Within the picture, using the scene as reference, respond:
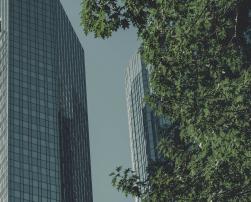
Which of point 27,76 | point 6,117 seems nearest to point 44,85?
point 27,76

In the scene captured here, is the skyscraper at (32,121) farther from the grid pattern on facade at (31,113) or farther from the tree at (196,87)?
the tree at (196,87)

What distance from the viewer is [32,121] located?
17538 centimetres

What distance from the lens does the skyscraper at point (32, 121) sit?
164 m

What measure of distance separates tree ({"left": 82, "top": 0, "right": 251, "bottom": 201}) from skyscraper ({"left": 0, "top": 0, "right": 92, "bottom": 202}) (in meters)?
136

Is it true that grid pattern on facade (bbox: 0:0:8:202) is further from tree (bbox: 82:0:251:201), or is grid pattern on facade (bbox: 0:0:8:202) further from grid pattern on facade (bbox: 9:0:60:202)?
tree (bbox: 82:0:251:201)

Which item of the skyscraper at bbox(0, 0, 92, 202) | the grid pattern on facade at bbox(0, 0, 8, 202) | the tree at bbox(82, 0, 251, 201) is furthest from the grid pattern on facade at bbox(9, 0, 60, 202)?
the tree at bbox(82, 0, 251, 201)

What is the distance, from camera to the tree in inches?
876

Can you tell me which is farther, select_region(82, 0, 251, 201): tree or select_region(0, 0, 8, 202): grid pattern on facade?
select_region(0, 0, 8, 202): grid pattern on facade

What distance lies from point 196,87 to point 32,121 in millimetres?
152914

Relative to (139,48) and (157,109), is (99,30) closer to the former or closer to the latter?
(139,48)

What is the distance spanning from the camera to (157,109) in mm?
26641

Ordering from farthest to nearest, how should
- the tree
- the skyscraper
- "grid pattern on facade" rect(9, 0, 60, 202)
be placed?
the skyscraper → "grid pattern on facade" rect(9, 0, 60, 202) → the tree

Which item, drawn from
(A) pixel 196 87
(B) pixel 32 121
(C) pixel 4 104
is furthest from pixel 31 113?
(A) pixel 196 87

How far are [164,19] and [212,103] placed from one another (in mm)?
4310
